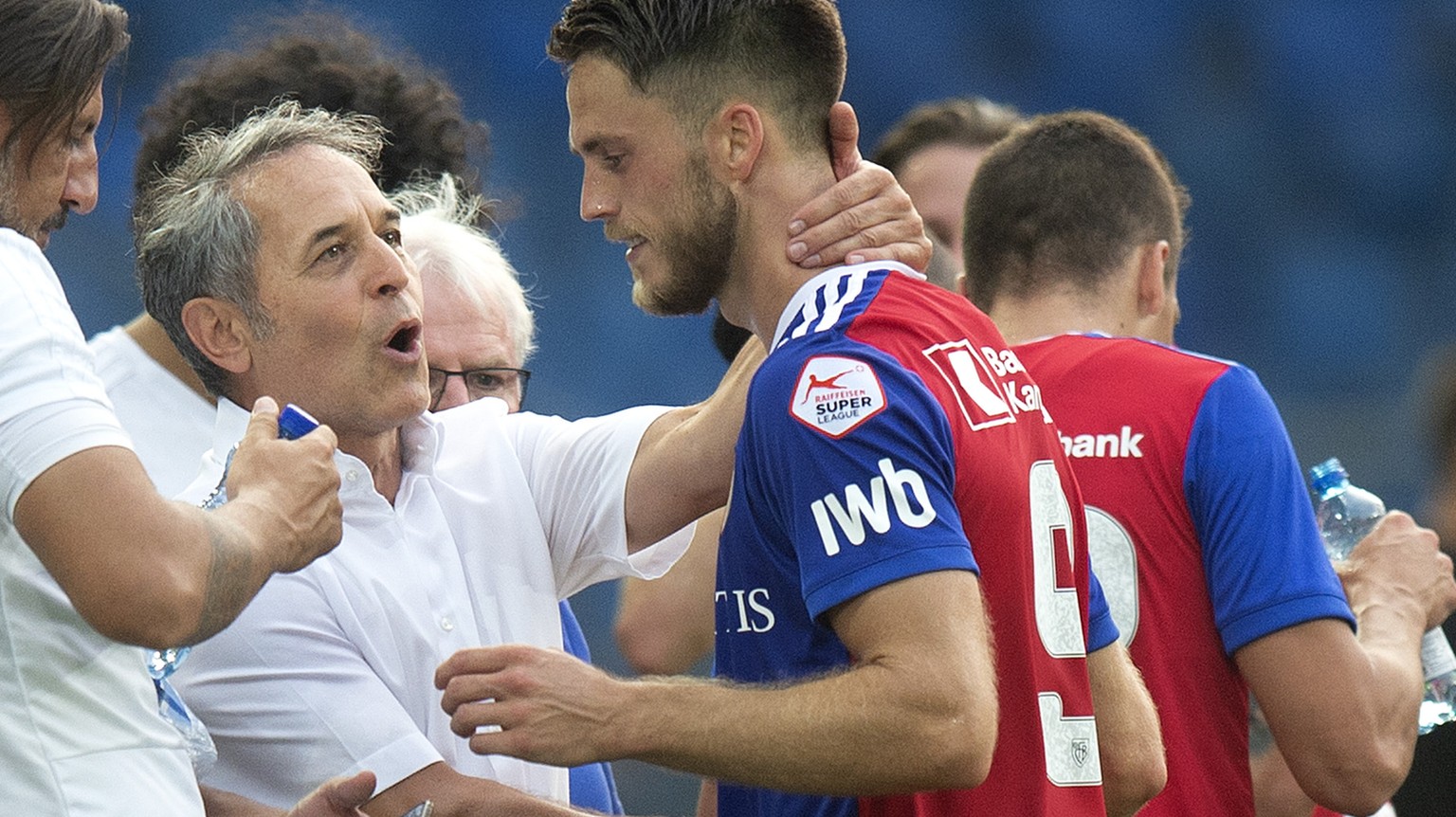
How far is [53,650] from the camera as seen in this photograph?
220 cm

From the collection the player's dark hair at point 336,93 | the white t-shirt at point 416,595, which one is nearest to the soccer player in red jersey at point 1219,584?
the white t-shirt at point 416,595

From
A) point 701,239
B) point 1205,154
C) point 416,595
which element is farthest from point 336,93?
point 1205,154

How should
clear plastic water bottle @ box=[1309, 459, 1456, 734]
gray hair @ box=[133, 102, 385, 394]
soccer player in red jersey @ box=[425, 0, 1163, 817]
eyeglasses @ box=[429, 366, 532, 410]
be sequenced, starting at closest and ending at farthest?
soccer player in red jersey @ box=[425, 0, 1163, 817] → gray hair @ box=[133, 102, 385, 394] → clear plastic water bottle @ box=[1309, 459, 1456, 734] → eyeglasses @ box=[429, 366, 532, 410]

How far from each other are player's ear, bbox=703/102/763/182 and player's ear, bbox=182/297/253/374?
0.89m

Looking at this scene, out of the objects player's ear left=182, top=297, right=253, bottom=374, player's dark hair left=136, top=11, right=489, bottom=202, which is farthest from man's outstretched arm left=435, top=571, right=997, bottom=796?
player's dark hair left=136, top=11, right=489, bottom=202

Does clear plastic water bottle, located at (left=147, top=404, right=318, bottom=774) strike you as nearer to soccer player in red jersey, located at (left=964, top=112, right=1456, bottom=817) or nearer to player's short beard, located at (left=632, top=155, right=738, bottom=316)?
player's short beard, located at (left=632, top=155, right=738, bottom=316)

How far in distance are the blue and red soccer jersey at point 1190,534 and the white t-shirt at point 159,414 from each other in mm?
2077

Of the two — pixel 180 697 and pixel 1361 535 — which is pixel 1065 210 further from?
pixel 180 697

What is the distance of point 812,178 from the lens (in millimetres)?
2590

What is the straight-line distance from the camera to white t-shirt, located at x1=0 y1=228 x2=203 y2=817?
2012 mm

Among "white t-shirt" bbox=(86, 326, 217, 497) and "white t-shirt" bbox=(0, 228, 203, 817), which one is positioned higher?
"white t-shirt" bbox=(86, 326, 217, 497)

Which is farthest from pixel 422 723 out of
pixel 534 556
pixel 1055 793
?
pixel 1055 793

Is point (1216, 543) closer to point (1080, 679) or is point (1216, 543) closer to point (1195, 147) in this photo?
point (1080, 679)

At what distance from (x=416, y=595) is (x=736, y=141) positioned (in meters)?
0.87
